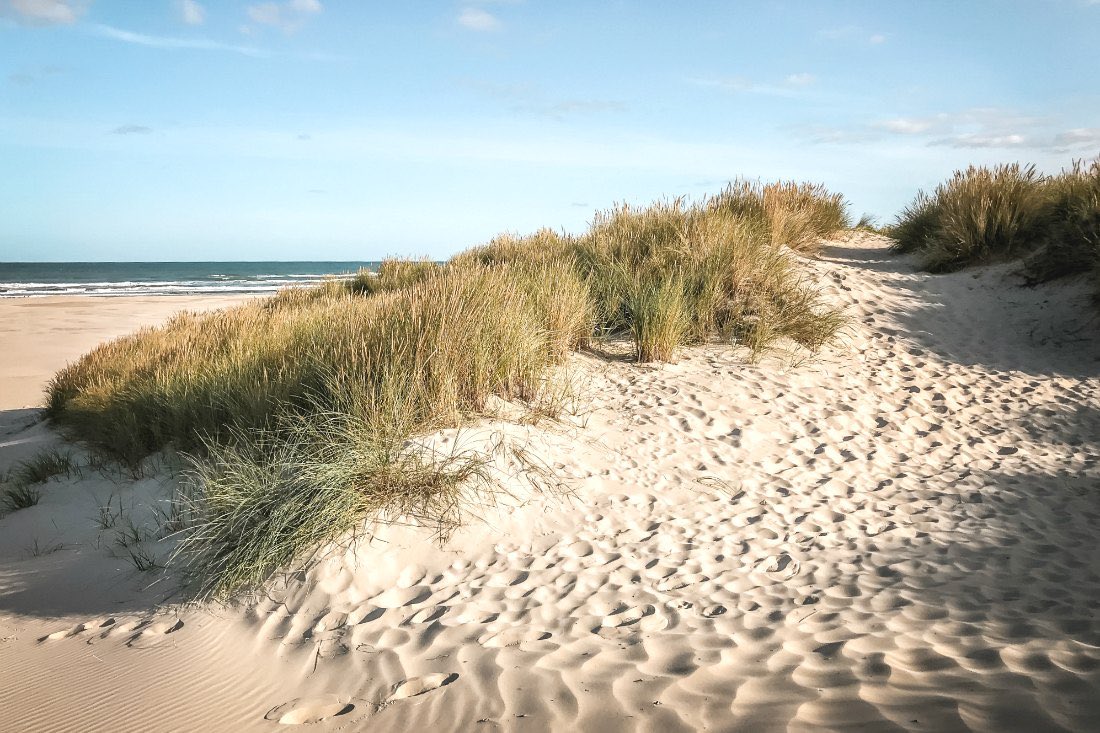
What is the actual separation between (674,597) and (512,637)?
37.6 inches

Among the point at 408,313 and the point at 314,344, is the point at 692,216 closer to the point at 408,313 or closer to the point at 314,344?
the point at 408,313

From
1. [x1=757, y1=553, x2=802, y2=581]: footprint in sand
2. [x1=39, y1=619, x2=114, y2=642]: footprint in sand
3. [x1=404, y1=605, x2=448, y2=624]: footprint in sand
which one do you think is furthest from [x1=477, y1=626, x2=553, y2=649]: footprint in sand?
[x1=39, y1=619, x2=114, y2=642]: footprint in sand

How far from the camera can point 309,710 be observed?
112 inches

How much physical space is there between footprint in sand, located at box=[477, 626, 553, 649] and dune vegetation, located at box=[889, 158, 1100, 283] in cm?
982

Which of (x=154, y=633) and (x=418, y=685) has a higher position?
(x=418, y=685)

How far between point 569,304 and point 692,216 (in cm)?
362

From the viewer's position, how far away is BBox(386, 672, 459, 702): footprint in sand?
2.87m

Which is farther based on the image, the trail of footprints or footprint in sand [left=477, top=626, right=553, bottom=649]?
the trail of footprints

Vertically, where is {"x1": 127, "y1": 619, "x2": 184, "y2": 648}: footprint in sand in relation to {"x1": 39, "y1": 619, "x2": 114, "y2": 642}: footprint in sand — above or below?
above

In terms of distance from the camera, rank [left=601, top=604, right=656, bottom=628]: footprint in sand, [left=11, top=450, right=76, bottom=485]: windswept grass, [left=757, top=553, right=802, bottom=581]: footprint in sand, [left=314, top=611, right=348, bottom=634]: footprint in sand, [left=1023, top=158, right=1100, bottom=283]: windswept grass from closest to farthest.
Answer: [left=601, top=604, right=656, bottom=628]: footprint in sand
[left=314, top=611, right=348, bottom=634]: footprint in sand
[left=757, top=553, right=802, bottom=581]: footprint in sand
[left=11, top=450, right=76, bottom=485]: windswept grass
[left=1023, top=158, right=1100, bottom=283]: windswept grass

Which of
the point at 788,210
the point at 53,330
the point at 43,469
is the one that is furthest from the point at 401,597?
the point at 53,330

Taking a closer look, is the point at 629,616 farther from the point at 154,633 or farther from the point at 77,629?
the point at 77,629

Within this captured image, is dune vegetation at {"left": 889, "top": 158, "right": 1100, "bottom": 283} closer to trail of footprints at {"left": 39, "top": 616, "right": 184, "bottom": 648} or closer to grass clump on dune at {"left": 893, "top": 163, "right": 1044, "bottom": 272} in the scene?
grass clump on dune at {"left": 893, "top": 163, "right": 1044, "bottom": 272}

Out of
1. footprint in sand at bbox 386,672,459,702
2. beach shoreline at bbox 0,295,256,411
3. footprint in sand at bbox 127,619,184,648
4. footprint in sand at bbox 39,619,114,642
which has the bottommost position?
footprint in sand at bbox 39,619,114,642
